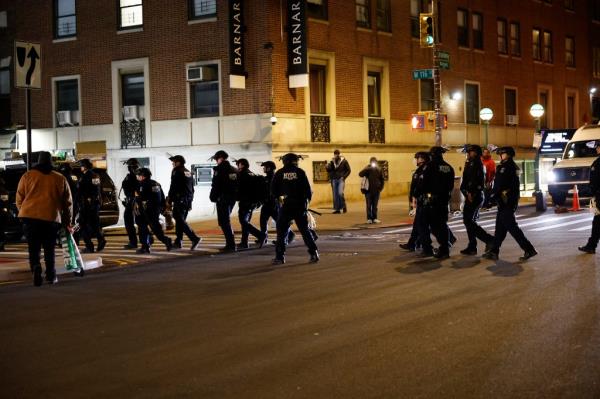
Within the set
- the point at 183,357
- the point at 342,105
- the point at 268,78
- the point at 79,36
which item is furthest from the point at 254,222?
the point at 183,357

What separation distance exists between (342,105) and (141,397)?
26365 millimetres

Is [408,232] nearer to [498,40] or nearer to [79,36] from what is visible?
[79,36]

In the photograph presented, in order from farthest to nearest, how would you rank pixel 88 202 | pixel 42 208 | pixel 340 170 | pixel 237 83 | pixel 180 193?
pixel 237 83 < pixel 340 170 < pixel 88 202 < pixel 180 193 < pixel 42 208

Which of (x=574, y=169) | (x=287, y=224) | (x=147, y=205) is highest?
(x=574, y=169)

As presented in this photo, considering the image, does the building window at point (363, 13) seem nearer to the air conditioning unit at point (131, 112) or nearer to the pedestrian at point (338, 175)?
the pedestrian at point (338, 175)

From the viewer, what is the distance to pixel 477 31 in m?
40.6

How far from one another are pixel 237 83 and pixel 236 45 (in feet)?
4.03

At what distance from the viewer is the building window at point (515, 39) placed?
4322 centimetres

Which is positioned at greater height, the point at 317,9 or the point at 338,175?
the point at 317,9

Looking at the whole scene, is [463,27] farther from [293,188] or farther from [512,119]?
[293,188]

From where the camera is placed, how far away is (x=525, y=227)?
20594mm

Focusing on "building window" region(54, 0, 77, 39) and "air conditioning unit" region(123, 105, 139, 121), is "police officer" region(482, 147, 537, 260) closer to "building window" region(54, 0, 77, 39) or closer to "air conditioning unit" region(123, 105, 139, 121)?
"air conditioning unit" region(123, 105, 139, 121)

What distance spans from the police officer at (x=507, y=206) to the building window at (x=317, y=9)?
17.6 meters

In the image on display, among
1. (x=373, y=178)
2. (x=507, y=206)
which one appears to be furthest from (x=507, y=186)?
(x=373, y=178)
